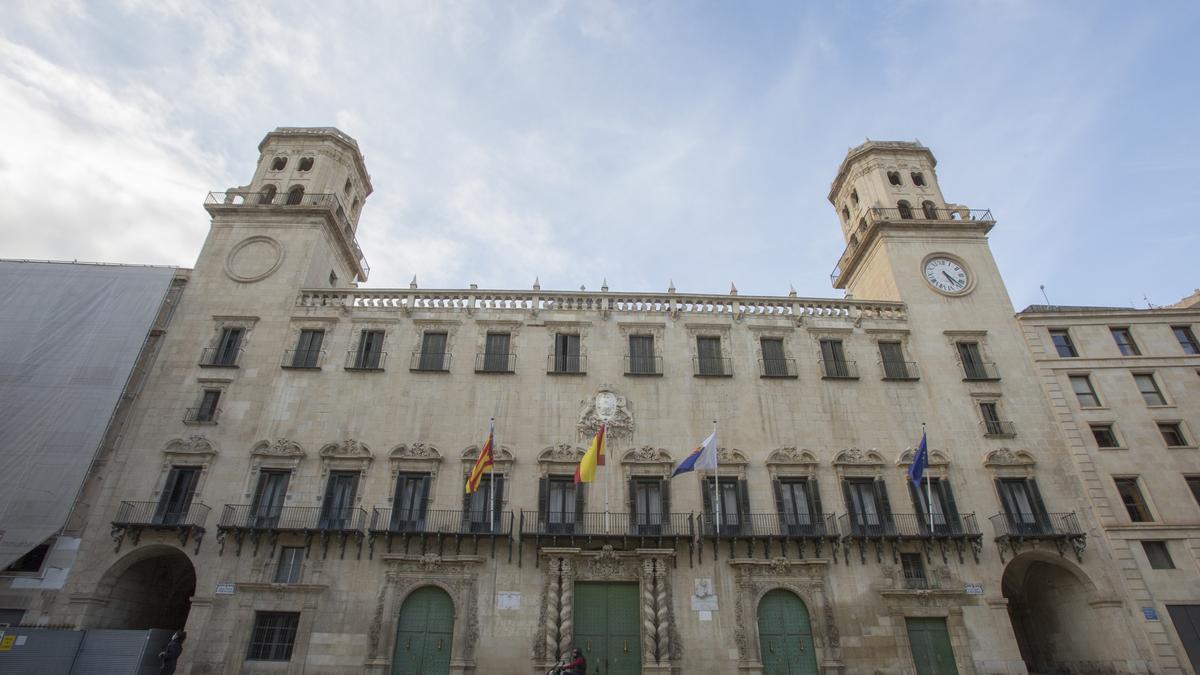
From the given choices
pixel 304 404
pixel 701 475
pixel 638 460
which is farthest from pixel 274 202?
pixel 701 475

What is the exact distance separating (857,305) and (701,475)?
12.8 m

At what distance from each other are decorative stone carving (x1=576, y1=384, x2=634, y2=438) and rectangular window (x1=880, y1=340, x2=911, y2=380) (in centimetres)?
1288

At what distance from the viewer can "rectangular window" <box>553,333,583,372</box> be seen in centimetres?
2998

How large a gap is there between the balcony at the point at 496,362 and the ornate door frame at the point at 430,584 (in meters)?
8.54

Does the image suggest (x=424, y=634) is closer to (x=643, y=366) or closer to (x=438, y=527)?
(x=438, y=527)

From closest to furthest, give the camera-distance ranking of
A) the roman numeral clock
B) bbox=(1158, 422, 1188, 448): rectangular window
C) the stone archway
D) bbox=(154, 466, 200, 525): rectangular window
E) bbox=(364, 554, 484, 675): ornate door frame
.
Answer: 1. bbox=(364, 554, 484, 675): ornate door frame
2. the stone archway
3. bbox=(154, 466, 200, 525): rectangular window
4. bbox=(1158, 422, 1188, 448): rectangular window
5. the roman numeral clock

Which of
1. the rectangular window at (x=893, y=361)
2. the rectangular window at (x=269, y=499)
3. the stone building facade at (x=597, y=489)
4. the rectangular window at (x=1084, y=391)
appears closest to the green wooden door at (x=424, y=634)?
the stone building facade at (x=597, y=489)

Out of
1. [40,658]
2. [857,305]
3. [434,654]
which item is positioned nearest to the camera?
[40,658]

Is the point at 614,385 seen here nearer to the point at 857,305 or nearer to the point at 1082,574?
the point at 857,305

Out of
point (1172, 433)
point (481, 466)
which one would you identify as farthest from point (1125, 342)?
point (481, 466)

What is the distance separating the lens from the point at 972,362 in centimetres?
3102

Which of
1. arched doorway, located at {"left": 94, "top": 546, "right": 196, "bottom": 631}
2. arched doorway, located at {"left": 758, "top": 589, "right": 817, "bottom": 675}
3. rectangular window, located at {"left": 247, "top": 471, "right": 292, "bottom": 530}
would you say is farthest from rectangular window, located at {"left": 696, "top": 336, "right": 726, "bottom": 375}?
arched doorway, located at {"left": 94, "top": 546, "right": 196, "bottom": 631}

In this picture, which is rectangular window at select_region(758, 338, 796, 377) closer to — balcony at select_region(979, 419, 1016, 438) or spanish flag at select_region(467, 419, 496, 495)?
balcony at select_region(979, 419, 1016, 438)

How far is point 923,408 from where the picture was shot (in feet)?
96.7
